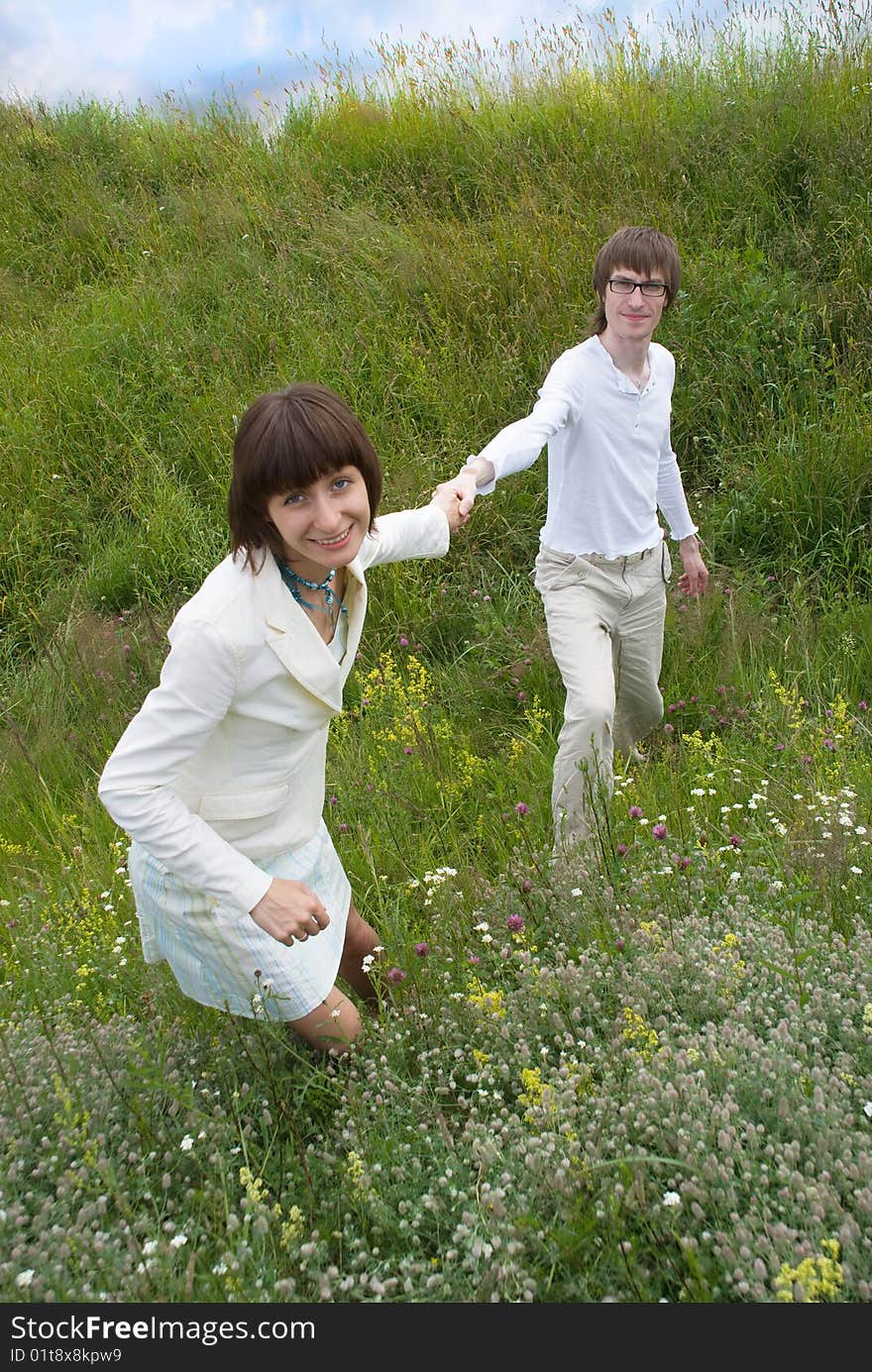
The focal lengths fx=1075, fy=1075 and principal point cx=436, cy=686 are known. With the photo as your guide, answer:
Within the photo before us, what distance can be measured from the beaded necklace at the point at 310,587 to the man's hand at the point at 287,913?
734 mm

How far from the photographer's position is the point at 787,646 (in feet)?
16.2

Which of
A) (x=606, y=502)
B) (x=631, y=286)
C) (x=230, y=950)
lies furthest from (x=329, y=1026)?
(x=631, y=286)

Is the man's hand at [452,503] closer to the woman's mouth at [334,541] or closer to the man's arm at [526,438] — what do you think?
the man's arm at [526,438]

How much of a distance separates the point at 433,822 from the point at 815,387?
377 centimetres

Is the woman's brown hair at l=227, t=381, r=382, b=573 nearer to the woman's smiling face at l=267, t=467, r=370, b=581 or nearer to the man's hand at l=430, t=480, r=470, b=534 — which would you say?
the woman's smiling face at l=267, t=467, r=370, b=581

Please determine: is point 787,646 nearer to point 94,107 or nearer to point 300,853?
point 300,853

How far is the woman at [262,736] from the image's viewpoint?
249cm

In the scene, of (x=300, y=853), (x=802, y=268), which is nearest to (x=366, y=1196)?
(x=300, y=853)

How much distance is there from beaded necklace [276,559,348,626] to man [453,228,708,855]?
1225 mm

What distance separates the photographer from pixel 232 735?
2.72 meters

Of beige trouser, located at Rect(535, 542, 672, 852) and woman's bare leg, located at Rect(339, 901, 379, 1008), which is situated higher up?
beige trouser, located at Rect(535, 542, 672, 852)

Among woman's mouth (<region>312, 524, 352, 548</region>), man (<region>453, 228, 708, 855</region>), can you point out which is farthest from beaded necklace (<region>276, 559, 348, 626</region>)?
man (<region>453, 228, 708, 855</region>)

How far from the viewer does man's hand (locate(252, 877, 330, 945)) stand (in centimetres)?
245

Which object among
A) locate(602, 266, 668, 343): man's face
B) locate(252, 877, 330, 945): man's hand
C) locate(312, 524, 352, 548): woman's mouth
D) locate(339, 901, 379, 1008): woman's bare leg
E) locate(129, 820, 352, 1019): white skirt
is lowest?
locate(339, 901, 379, 1008): woman's bare leg
